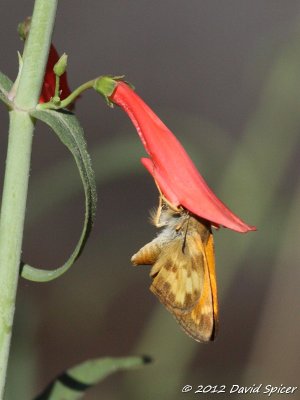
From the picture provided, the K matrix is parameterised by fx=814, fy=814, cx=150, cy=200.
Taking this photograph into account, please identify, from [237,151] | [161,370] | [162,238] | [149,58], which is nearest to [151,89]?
[149,58]

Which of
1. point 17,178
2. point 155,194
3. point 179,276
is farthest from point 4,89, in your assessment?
point 155,194

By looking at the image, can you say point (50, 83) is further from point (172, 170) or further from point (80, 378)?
point (80, 378)

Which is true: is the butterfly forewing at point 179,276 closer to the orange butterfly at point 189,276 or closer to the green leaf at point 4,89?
the orange butterfly at point 189,276

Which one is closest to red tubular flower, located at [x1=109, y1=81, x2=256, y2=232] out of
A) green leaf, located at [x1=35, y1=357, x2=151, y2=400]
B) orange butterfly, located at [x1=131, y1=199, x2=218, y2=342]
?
orange butterfly, located at [x1=131, y1=199, x2=218, y2=342]

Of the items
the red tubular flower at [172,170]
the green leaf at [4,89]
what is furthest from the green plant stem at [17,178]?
the red tubular flower at [172,170]

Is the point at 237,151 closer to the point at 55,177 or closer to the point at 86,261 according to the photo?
the point at 55,177
